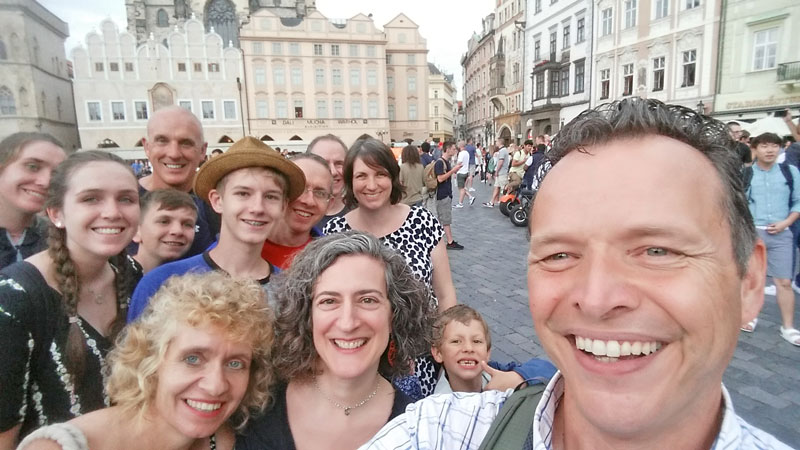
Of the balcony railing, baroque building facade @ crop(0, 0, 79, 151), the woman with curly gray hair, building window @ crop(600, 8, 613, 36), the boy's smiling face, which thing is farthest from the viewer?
building window @ crop(600, 8, 613, 36)

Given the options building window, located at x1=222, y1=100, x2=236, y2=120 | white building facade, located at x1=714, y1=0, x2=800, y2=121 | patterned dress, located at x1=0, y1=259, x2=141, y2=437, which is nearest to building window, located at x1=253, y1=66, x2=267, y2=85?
building window, located at x1=222, y1=100, x2=236, y2=120

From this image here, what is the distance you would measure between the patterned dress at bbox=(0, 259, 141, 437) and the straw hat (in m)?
0.90

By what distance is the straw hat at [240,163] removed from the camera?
224 centimetres

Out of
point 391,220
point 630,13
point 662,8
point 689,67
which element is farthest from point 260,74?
point 391,220

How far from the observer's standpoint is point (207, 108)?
44.9 meters

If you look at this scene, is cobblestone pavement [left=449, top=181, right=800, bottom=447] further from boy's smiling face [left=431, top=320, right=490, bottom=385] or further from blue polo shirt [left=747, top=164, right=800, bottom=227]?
boy's smiling face [left=431, top=320, right=490, bottom=385]

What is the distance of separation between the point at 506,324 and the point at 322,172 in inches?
123

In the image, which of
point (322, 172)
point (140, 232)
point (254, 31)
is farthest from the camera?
point (254, 31)

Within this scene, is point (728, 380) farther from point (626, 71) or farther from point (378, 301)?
point (626, 71)

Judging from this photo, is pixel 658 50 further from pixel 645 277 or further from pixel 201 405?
pixel 201 405

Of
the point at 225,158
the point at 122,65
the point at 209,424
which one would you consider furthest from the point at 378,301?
the point at 122,65

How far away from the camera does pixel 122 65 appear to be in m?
42.8

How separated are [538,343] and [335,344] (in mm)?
3400

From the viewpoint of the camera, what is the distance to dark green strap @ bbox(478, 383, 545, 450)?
1.09 meters
